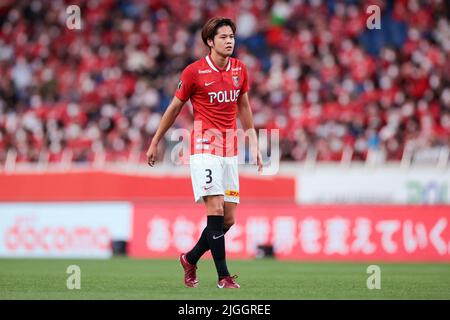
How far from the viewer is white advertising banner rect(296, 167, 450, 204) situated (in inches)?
756

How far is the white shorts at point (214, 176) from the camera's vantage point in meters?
9.51

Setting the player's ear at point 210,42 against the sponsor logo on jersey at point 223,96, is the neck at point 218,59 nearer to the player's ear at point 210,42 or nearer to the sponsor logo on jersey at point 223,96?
the player's ear at point 210,42

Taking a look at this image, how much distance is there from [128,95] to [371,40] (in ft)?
20.8

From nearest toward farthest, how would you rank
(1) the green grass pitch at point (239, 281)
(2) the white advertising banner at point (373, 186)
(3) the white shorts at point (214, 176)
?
(1) the green grass pitch at point (239, 281), (3) the white shorts at point (214, 176), (2) the white advertising banner at point (373, 186)

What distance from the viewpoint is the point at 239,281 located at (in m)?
10.9

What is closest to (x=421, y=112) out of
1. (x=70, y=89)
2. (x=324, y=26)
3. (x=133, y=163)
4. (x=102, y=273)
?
(x=324, y=26)

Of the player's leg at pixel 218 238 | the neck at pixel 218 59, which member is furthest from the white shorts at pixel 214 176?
the neck at pixel 218 59

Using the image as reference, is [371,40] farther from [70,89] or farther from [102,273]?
[102,273]

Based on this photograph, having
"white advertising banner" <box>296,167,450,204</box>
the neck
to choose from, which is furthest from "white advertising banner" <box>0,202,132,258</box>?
the neck

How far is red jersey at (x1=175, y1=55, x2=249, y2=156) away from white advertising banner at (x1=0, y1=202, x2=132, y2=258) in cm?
875

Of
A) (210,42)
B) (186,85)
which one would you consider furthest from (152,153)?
(210,42)

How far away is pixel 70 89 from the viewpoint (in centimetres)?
2503

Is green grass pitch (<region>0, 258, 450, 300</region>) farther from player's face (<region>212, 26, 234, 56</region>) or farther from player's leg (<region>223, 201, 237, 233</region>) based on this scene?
player's face (<region>212, 26, 234, 56</region>)

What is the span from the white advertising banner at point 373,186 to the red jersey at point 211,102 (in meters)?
10.1
